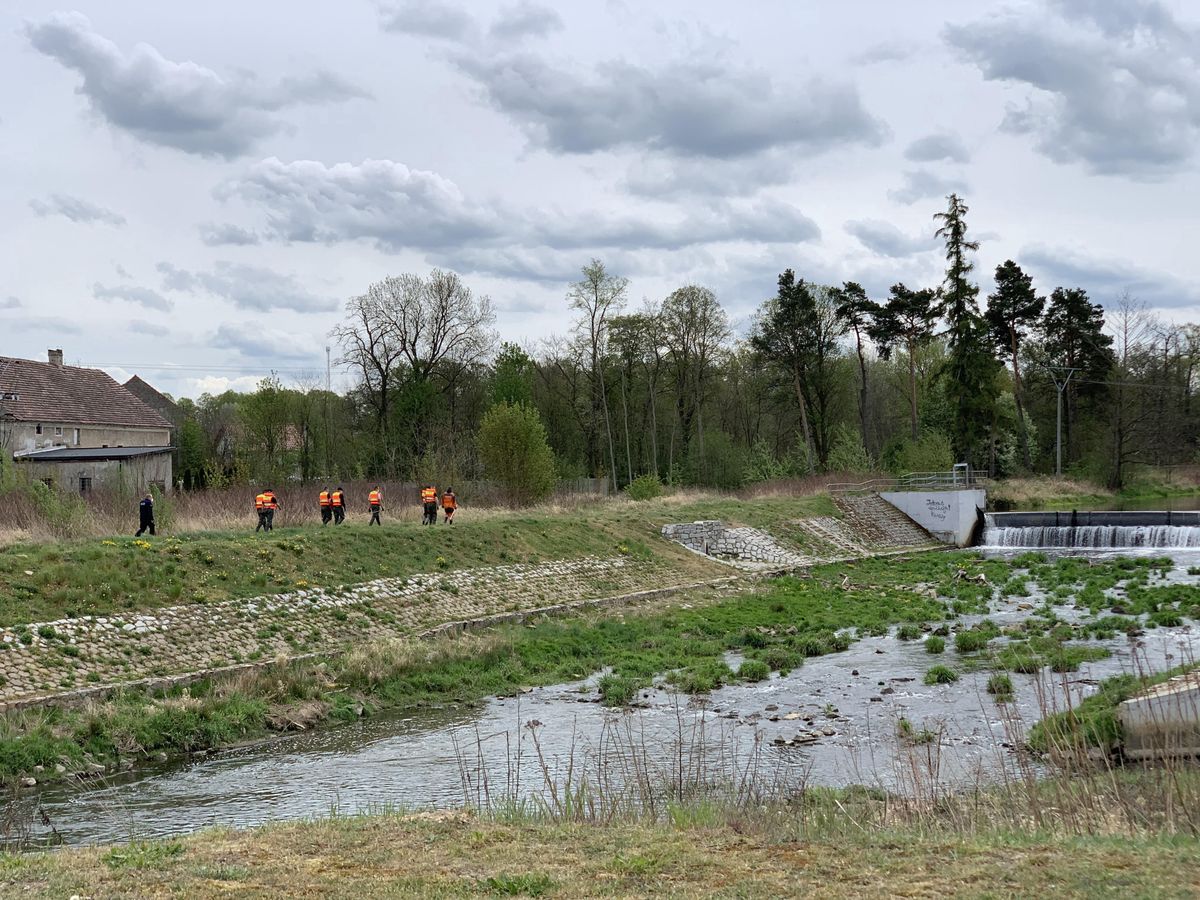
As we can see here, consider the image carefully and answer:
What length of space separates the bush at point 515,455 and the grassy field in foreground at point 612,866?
32247mm

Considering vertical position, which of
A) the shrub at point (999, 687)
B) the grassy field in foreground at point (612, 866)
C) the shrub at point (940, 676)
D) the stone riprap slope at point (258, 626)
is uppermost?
the grassy field in foreground at point (612, 866)

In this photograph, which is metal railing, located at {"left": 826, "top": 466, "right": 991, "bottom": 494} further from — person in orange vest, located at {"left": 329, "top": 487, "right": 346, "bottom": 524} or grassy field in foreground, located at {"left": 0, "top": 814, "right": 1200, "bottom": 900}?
grassy field in foreground, located at {"left": 0, "top": 814, "right": 1200, "bottom": 900}

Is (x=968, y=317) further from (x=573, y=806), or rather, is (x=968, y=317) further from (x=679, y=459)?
(x=573, y=806)

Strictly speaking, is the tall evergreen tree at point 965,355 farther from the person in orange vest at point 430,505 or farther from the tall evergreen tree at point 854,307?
the person in orange vest at point 430,505

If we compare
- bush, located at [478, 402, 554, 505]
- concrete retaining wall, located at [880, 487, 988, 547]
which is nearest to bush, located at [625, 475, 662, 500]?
bush, located at [478, 402, 554, 505]

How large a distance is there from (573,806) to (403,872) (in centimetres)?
250

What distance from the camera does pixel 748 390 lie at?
7006cm

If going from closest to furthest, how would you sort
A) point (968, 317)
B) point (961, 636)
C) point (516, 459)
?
1. point (961, 636)
2. point (516, 459)
3. point (968, 317)

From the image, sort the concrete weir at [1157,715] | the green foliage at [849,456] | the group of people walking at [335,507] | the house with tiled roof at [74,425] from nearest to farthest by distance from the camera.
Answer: the concrete weir at [1157,715] → the group of people walking at [335,507] → the house with tiled roof at [74,425] → the green foliage at [849,456]

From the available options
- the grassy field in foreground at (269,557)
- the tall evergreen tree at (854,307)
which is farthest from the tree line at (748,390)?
the grassy field in foreground at (269,557)

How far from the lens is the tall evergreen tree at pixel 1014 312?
198 feet

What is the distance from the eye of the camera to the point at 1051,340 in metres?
62.8

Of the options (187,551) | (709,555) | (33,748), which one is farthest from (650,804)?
(709,555)

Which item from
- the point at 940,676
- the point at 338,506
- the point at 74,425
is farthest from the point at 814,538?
the point at 74,425
